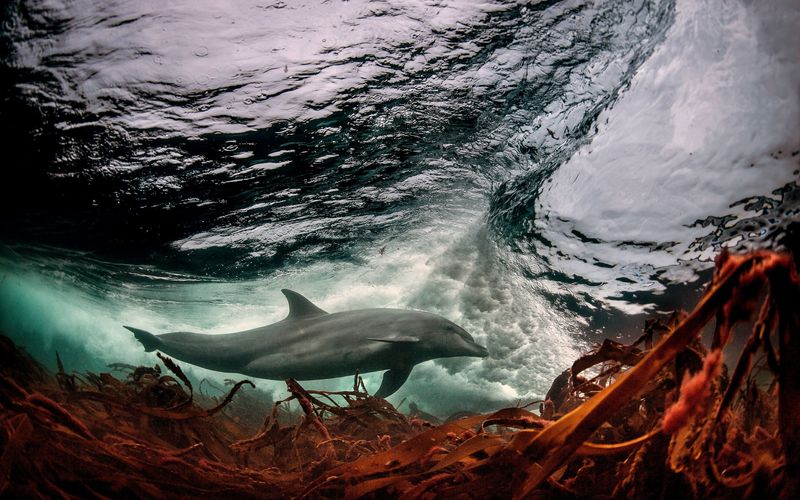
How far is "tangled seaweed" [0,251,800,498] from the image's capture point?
Answer: 1.18 m

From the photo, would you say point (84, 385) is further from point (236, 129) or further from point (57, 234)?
point (57, 234)

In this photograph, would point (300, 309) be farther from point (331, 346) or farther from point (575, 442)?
point (575, 442)

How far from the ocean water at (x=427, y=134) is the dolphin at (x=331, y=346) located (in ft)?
10.7

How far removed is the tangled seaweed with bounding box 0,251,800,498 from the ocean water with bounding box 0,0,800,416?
17.1 ft


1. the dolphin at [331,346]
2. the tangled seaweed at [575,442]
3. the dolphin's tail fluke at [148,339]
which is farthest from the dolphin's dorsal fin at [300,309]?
the tangled seaweed at [575,442]

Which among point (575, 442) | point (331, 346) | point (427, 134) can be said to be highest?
point (427, 134)

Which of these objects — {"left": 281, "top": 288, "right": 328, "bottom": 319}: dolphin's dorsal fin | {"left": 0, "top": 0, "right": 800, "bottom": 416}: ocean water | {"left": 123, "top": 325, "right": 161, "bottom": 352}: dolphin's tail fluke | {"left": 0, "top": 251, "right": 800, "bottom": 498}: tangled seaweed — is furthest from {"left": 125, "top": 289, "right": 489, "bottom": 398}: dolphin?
{"left": 0, "top": 251, "right": 800, "bottom": 498}: tangled seaweed

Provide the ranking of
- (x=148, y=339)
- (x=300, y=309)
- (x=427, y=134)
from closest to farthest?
(x=427, y=134)
(x=300, y=309)
(x=148, y=339)

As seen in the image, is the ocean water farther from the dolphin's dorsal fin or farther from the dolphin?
the dolphin

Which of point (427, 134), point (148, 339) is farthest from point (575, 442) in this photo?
point (148, 339)

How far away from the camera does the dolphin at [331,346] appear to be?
989cm

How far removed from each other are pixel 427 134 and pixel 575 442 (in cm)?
711

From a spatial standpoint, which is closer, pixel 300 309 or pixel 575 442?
pixel 575 442

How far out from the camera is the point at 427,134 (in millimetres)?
7609
